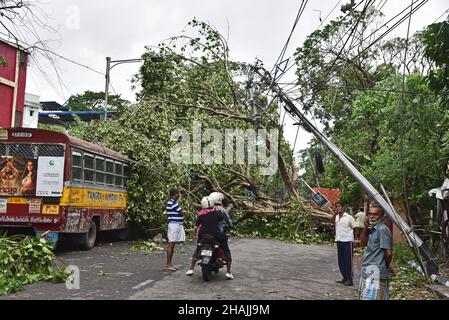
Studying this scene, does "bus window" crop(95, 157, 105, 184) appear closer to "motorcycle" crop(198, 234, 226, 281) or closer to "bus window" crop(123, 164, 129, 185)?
"bus window" crop(123, 164, 129, 185)

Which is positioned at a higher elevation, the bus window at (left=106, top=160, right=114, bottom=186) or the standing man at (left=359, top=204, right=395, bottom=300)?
the bus window at (left=106, top=160, right=114, bottom=186)

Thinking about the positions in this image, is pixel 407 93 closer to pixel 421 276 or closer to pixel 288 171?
pixel 421 276

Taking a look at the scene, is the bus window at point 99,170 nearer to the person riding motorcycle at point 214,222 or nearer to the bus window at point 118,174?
the bus window at point 118,174

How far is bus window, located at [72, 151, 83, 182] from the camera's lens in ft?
38.3

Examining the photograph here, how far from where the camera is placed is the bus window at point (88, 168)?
12.4m

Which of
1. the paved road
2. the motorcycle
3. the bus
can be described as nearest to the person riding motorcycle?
the motorcycle

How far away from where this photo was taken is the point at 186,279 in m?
8.66

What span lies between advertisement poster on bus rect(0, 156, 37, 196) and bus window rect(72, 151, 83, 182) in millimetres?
886

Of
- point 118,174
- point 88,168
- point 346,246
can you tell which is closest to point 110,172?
point 118,174

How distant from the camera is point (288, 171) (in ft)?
67.4

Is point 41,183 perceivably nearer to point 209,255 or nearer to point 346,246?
point 209,255

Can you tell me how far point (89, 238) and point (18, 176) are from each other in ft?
8.89

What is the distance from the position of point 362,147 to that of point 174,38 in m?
8.85
